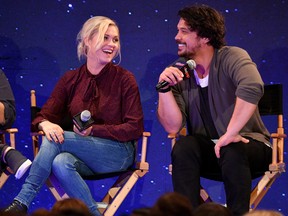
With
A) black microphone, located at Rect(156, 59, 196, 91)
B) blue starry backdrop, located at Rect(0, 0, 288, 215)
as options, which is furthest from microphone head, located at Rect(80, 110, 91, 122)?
blue starry backdrop, located at Rect(0, 0, 288, 215)

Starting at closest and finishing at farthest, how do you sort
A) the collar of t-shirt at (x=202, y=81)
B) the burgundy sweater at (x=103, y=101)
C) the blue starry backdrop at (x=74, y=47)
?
the collar of t-shirt at (x=202, y=81) → the burgundy sweater at (x=103, y=101) → the blue starry backdrop at (x=74, y=47)

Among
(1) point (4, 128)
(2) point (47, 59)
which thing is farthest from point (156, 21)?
(1) point (4, 128)

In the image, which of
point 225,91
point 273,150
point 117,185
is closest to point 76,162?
point 117,185

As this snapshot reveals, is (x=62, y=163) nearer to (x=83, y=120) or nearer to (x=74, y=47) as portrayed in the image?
(x=83, y=120)

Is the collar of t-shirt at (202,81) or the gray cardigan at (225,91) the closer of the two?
the gray cardigan at (225,91)

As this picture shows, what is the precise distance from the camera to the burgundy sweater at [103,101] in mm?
3196

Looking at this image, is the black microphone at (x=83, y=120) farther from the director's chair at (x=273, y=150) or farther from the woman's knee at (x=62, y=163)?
the director's chair at (x=273, y=150)

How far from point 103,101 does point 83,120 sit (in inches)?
11.2

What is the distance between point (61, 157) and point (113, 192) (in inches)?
17.2

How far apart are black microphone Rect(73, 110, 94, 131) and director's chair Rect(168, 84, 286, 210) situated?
44 cm

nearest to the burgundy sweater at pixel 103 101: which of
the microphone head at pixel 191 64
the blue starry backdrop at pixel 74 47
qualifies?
the microphone head at pixel 191 64

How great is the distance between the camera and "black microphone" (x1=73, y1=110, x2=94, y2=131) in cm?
300

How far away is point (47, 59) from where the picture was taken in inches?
156

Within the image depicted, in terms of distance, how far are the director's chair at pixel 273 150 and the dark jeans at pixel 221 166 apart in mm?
144
